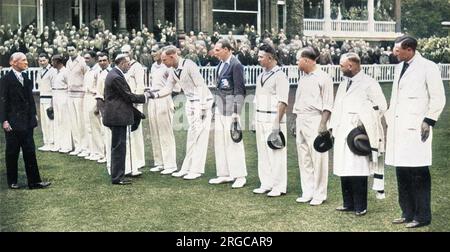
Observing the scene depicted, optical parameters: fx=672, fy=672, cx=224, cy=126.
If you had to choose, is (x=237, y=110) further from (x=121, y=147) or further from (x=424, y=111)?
(x=424, y=111)

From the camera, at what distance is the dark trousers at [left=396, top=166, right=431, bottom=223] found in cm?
636

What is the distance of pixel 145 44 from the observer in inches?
776

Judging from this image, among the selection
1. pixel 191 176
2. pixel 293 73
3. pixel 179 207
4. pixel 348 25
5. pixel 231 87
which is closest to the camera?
pixel 179 207

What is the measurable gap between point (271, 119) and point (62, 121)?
4.95 meters

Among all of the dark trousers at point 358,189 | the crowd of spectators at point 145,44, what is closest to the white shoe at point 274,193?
the dark trousers at point 358,189

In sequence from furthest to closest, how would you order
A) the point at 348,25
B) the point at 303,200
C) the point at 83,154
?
1. the point at 348,25
2. the point at 83,154
3. the point at 303,200

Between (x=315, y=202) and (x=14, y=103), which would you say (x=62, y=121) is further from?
(x=315, y=202)

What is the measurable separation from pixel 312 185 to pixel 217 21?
1987 centimetres

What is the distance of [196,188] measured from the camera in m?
8.62

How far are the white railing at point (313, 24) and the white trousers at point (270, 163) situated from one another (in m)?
19.3

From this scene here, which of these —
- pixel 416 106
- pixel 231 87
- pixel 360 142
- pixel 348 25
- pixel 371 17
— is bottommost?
pixel 360 142

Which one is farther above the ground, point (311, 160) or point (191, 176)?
point (311, 160)

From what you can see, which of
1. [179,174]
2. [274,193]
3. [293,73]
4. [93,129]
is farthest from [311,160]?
[293,73]
